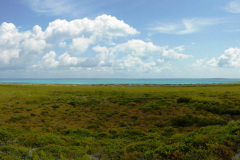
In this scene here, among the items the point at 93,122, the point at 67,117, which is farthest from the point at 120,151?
the point at 67,117

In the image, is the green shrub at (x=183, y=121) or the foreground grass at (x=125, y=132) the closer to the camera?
the foreground grass at (x=125, y=132)

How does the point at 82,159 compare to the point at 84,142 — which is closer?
the point at 82,159

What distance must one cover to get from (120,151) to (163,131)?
21.8 ft

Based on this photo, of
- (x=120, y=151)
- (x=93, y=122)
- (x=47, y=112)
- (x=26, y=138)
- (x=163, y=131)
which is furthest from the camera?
(x=47, y=112)

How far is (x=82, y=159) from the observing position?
9.12 meters

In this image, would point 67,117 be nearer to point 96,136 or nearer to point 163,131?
point 96,136

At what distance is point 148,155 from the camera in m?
9.60

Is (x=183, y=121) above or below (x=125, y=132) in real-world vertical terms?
above

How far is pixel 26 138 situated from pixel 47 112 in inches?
499

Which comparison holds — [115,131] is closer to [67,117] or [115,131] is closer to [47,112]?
[67,117]

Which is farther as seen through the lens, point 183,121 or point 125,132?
point 183,121

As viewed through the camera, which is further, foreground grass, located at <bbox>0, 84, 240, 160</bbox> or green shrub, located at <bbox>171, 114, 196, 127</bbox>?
green shrub, located at <bbox>171, 114, 196, 127</bbox>

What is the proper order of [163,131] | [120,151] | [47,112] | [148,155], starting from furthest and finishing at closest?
[47,112], [163,131], [120,151], [148,155]

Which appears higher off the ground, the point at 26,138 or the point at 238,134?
the point at 238,134
